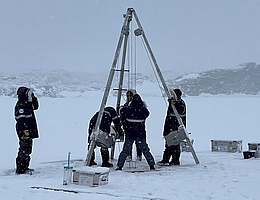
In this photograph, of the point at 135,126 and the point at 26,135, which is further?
the point at 135,126

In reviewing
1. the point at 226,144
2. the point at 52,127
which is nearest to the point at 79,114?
the point at 52,127

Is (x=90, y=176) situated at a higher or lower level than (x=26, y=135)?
lower

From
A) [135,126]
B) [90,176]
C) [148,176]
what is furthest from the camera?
[135,126]

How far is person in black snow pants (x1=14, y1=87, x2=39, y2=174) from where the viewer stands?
704 cm

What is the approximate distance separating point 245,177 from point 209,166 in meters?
1.41

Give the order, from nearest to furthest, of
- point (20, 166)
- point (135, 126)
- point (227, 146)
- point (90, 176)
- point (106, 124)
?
point (90, 176)
point (20, 166)
point (135, 126)
point (106, 124)
point (227, 146)

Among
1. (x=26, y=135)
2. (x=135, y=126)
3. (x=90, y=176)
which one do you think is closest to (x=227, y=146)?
(x=135, y=126)

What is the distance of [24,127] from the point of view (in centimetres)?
711

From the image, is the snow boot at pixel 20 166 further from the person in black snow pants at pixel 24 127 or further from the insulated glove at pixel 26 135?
the insulated glove at pixel 26 135

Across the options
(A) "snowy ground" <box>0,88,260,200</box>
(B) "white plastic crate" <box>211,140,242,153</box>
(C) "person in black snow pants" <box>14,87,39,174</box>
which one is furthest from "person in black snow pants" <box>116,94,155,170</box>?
(B) "white plastic crate" <box>211,140,242,153</box>

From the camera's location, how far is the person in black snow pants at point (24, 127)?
7035 mm

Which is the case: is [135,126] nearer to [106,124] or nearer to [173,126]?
[106,124]

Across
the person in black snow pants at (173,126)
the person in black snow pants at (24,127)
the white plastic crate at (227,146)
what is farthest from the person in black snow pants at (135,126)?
the white plastic crate at (227,146)

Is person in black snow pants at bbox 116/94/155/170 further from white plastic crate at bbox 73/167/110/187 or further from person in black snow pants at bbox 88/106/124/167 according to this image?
white plastic crate at bbox 73/167/110/187
